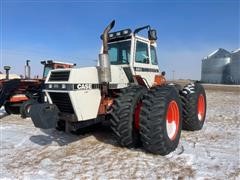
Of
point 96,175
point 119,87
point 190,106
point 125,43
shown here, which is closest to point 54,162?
point 96,175

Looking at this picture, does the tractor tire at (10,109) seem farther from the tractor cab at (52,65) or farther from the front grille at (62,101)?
the front grille at (62,101)

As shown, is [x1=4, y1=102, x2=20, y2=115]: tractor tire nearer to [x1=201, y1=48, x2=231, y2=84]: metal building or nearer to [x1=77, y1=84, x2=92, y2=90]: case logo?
[x1=77, y1=84, x2=92, y2=90]: case logo

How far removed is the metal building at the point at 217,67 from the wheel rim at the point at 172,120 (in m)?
71.6

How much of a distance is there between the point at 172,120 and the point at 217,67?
2960 inches

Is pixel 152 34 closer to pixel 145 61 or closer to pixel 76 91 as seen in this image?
pixel 145 61

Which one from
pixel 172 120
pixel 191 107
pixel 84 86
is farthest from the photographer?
pixel 191 107

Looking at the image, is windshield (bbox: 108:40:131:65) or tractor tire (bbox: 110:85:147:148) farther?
windshield (bbox: 108:40:131:65)

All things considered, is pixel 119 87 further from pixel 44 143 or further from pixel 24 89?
pixel 24 89

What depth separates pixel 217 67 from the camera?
3041 inches

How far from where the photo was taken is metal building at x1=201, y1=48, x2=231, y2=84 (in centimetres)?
7550

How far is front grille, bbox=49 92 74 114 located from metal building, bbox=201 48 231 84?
72983 millimetres

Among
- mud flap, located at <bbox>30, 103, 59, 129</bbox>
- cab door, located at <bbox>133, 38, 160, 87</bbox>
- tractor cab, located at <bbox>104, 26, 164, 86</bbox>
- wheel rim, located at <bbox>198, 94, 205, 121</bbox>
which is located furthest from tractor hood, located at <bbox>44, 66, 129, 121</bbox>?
wheel rim, located at <bbox>198, 94, 205, 121</bbox>

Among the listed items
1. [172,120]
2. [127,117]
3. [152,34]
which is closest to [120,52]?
[152,34]

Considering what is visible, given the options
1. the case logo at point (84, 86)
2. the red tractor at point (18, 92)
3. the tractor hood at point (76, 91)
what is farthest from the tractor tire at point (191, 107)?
the red tractor at point (18, 92)
